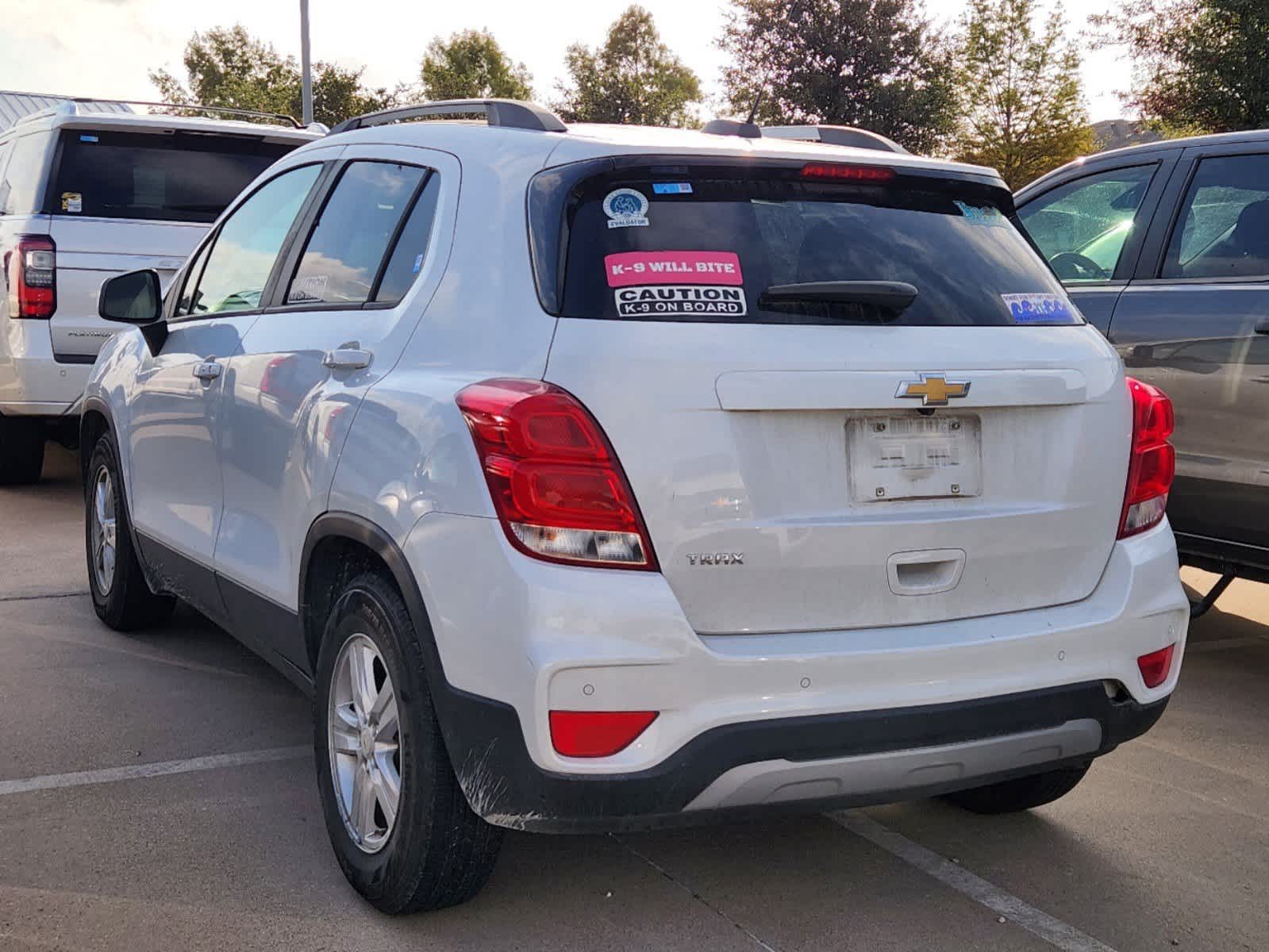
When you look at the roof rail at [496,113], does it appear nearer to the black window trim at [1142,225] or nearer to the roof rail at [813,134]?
the roof rail at [813,134]

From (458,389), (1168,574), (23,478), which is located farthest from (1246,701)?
(23,478)

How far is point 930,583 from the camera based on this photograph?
2951mm

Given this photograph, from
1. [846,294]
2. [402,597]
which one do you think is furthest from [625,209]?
[402,597]

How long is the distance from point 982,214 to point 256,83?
200 ft

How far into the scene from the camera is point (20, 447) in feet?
29.6

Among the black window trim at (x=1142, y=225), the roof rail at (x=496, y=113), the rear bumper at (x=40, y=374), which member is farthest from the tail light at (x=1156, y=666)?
the rear bumper at (x=40, y=374)

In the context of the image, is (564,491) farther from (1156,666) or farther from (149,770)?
(149,770)

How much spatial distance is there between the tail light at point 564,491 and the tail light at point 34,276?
6090 millimetres

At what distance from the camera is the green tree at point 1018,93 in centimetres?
4291

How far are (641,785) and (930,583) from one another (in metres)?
0.72

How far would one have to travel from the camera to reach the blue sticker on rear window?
3.24 meters

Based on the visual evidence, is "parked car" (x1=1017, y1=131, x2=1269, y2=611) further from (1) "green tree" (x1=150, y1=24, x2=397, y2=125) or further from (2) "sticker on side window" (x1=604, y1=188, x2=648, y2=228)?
(1) "green tree" (x1=150, y1=24, x2=397, y2=125)

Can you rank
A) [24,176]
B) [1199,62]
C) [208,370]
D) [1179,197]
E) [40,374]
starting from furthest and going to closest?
[1199,62], [24,176], [40,374], [1179,197], [208,370]

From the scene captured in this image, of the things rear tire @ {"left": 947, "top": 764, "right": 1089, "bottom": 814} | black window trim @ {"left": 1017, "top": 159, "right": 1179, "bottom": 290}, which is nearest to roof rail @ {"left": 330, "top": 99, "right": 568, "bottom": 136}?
rear tire @ {"left": 947, "top": 764, "right": 1089, "bottom": 814}
